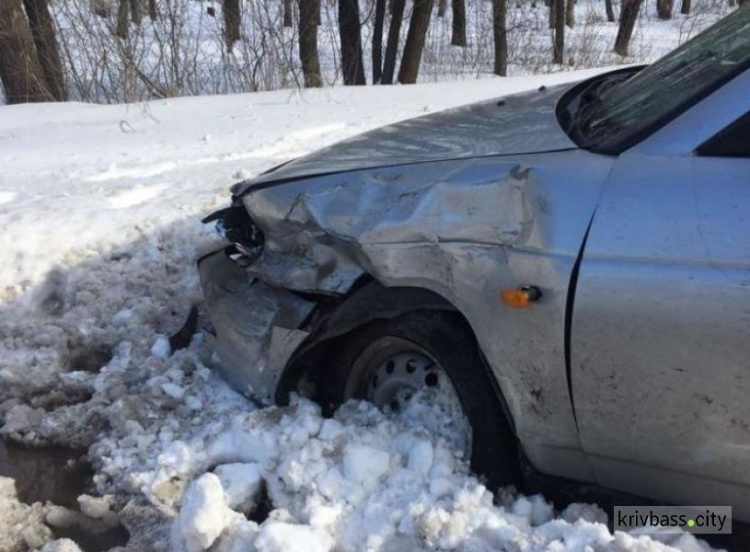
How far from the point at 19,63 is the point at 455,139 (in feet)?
29.7

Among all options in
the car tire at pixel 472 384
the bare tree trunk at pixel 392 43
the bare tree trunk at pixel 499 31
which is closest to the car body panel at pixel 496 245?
the car tire at pixel 472 384

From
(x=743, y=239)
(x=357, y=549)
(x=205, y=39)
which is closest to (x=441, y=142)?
(x=743, y=239)

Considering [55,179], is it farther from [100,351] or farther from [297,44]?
[297,44]

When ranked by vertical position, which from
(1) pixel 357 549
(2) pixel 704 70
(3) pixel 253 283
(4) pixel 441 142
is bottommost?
(1) pixel 357 549

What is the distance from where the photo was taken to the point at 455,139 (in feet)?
10.7

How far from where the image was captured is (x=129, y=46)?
35.2 feet

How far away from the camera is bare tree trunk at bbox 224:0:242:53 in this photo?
1138 centimetres

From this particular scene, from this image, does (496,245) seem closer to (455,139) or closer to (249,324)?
(455,139)

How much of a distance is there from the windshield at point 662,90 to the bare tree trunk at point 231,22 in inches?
342

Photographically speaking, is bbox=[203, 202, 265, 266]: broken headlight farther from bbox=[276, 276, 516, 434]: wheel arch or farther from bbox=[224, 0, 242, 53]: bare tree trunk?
bbox=[224, 0, 242, 53]: bare tree trunk

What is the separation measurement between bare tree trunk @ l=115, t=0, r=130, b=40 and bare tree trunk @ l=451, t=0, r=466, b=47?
643 cm

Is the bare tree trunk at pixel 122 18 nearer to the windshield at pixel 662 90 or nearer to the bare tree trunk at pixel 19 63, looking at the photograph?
the bare tree trunk at pixel 19 63

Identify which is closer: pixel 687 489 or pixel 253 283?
pixel 687 489

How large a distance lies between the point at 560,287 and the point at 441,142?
99cm
